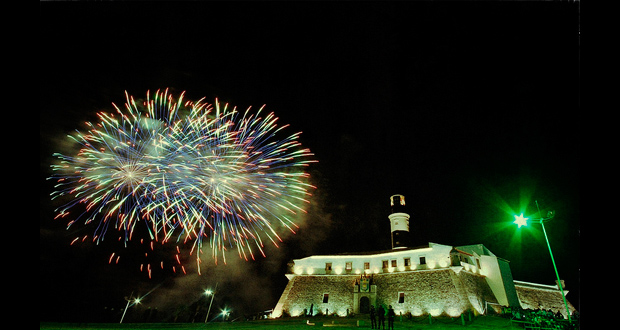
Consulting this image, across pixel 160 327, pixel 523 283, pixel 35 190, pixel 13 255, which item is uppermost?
pixel 35 190

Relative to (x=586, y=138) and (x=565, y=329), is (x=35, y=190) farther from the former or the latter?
(x=565, y=329)

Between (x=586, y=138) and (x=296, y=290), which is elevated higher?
(x=586, y=138)

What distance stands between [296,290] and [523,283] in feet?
101

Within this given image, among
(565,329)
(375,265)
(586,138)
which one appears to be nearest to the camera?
(586,138)

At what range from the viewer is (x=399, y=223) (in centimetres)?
4666

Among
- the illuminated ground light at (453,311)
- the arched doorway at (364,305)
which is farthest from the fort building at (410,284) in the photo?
the illuminated ground light at (453,311)

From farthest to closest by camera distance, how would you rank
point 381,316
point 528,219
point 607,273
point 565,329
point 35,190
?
point 381,316 < point 565,329 < point 528,219 < point 35,190 < point 607,273

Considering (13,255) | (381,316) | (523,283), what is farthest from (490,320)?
(13,255)

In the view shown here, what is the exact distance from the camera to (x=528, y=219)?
17.4m

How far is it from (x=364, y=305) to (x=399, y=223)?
489 inches

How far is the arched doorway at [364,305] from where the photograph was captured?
1567 inches

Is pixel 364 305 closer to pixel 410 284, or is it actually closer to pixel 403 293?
pixel 403 293

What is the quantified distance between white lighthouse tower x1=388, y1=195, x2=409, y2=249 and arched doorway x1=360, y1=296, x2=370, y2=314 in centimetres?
859

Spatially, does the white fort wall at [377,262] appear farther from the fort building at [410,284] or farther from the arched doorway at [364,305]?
the arched doorway at [364,305]
